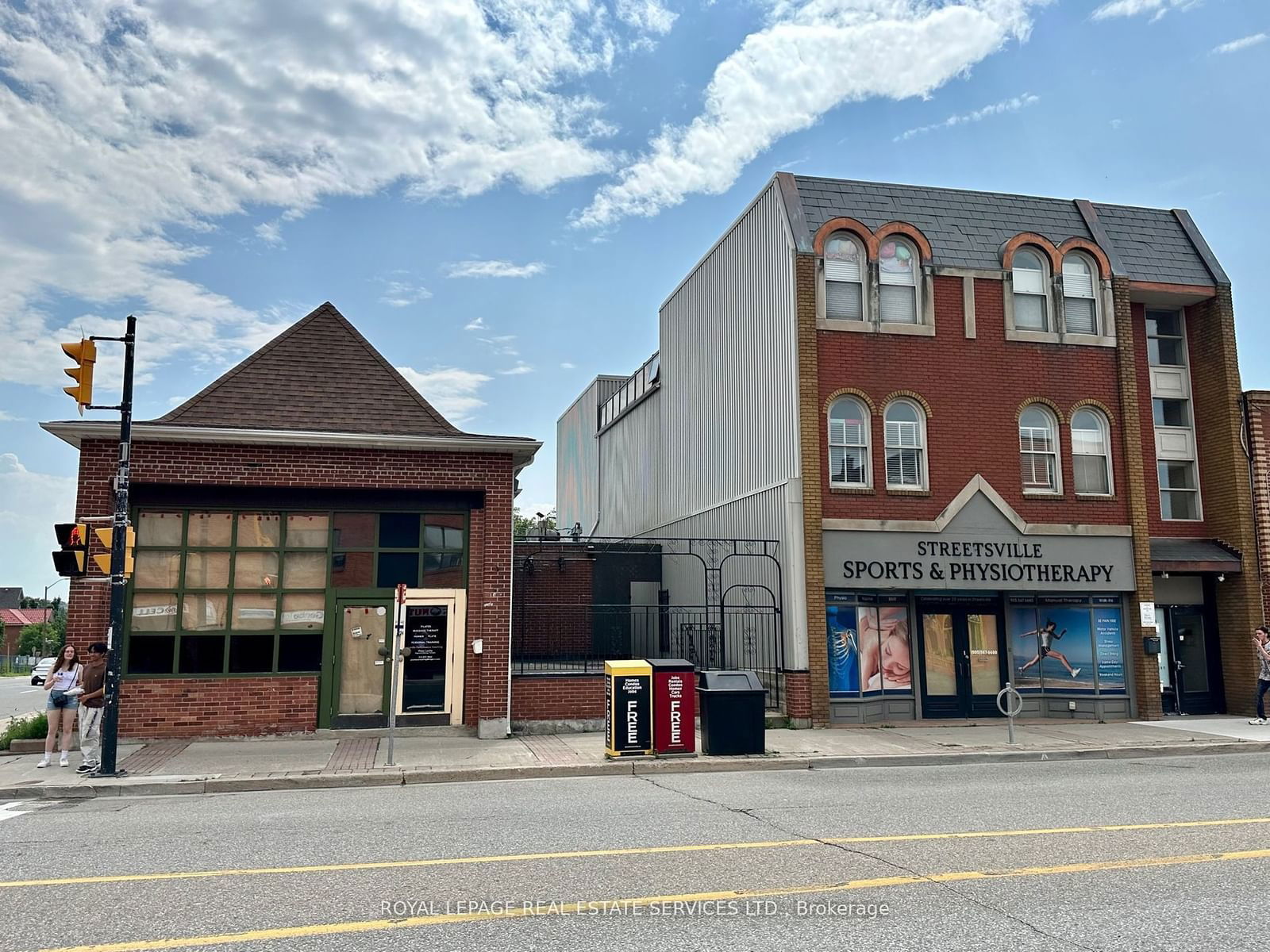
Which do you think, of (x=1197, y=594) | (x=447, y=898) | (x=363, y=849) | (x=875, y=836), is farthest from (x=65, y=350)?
(x=1197, y=594)

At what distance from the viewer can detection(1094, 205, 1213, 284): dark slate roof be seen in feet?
68.1

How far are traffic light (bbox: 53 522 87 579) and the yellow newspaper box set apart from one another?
22.4ft

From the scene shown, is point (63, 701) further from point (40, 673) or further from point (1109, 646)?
point (40, 673)

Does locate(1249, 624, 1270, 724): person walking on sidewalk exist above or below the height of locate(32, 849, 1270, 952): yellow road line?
above

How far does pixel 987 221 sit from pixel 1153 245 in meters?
4.20

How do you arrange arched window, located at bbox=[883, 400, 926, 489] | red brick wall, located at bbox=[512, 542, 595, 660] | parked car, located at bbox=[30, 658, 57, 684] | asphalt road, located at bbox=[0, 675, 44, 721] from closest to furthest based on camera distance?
arched window, located at bbox=[883, 400, 926, 489], red brick wall, located at bbox=[512, 542, 595, 660], asphalt road, located at bbox=[0, 675, 44, 721], parked car, located at bbox=[30, 658, 57, 684]

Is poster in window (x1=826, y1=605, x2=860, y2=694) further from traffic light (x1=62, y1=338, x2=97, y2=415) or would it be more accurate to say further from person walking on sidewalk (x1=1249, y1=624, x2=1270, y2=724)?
traffic light (x1=62, y1=338, x2=97, y2=415)

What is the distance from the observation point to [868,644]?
18.1 m

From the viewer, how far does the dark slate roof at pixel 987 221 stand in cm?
1939

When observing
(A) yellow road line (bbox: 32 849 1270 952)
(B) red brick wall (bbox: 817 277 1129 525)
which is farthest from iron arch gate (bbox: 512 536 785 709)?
(A) yellow road line (bbox: 32 849 1270 952)

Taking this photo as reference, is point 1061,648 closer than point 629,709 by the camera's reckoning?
No

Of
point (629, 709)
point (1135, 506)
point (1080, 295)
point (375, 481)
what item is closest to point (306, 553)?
point (375, 481)

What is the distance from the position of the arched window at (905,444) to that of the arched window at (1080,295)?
3982 mm

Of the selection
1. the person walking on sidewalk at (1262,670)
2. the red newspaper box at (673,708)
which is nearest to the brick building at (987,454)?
the person walking on sidewalk at (1262,670)
